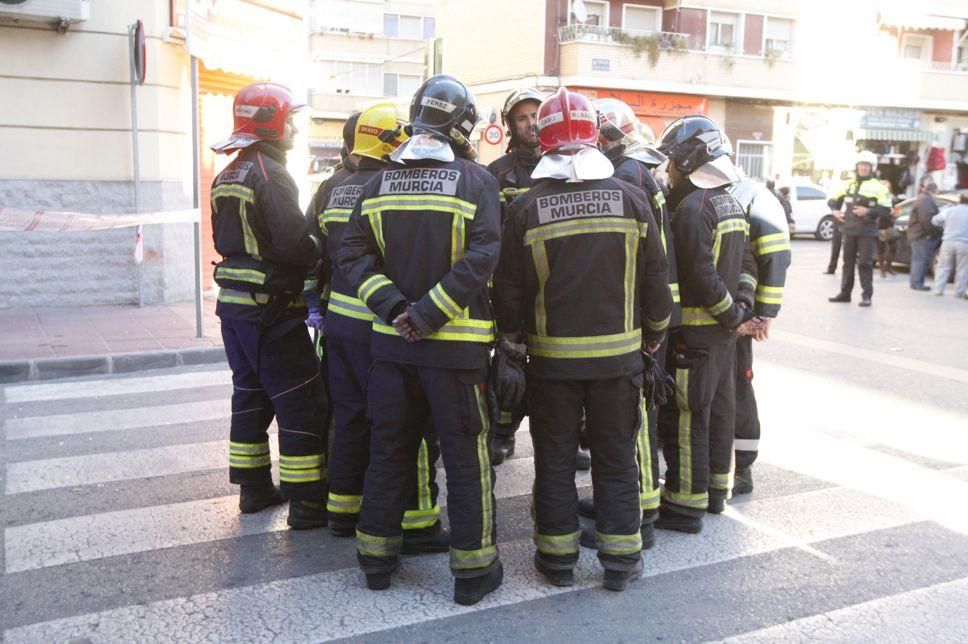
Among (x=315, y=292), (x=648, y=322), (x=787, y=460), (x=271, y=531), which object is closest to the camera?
(x=648, y=322)

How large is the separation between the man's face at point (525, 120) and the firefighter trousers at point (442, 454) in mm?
2181

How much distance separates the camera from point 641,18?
31.0 m

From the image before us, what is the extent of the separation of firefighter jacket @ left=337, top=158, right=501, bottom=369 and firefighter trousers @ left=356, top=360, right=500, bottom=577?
100 millimetres

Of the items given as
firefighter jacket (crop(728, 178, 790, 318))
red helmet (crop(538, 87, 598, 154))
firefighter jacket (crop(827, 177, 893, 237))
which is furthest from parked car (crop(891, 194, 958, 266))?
red helmet (crop(538, 87, 598, 154))

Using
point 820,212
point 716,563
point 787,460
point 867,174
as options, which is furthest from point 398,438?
point 820,212

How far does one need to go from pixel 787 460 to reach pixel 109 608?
414cm

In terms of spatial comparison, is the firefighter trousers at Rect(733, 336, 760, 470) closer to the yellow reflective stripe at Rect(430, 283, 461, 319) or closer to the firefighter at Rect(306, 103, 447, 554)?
the firefighter at Rect(306, 103, 447, 554)

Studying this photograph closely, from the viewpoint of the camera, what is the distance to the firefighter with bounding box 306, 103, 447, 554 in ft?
14.2

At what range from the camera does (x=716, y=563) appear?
4328 mm

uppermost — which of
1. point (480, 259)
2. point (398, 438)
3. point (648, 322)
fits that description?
point (480, 259)

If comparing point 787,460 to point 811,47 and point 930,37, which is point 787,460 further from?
point 930,37

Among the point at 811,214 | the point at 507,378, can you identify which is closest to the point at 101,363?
the point at 507,378

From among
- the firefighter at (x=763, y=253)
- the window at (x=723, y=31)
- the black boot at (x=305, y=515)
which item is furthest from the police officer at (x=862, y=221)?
the window at (x=723, y=31)

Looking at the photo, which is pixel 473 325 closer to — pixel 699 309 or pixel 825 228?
pixel 699 309
